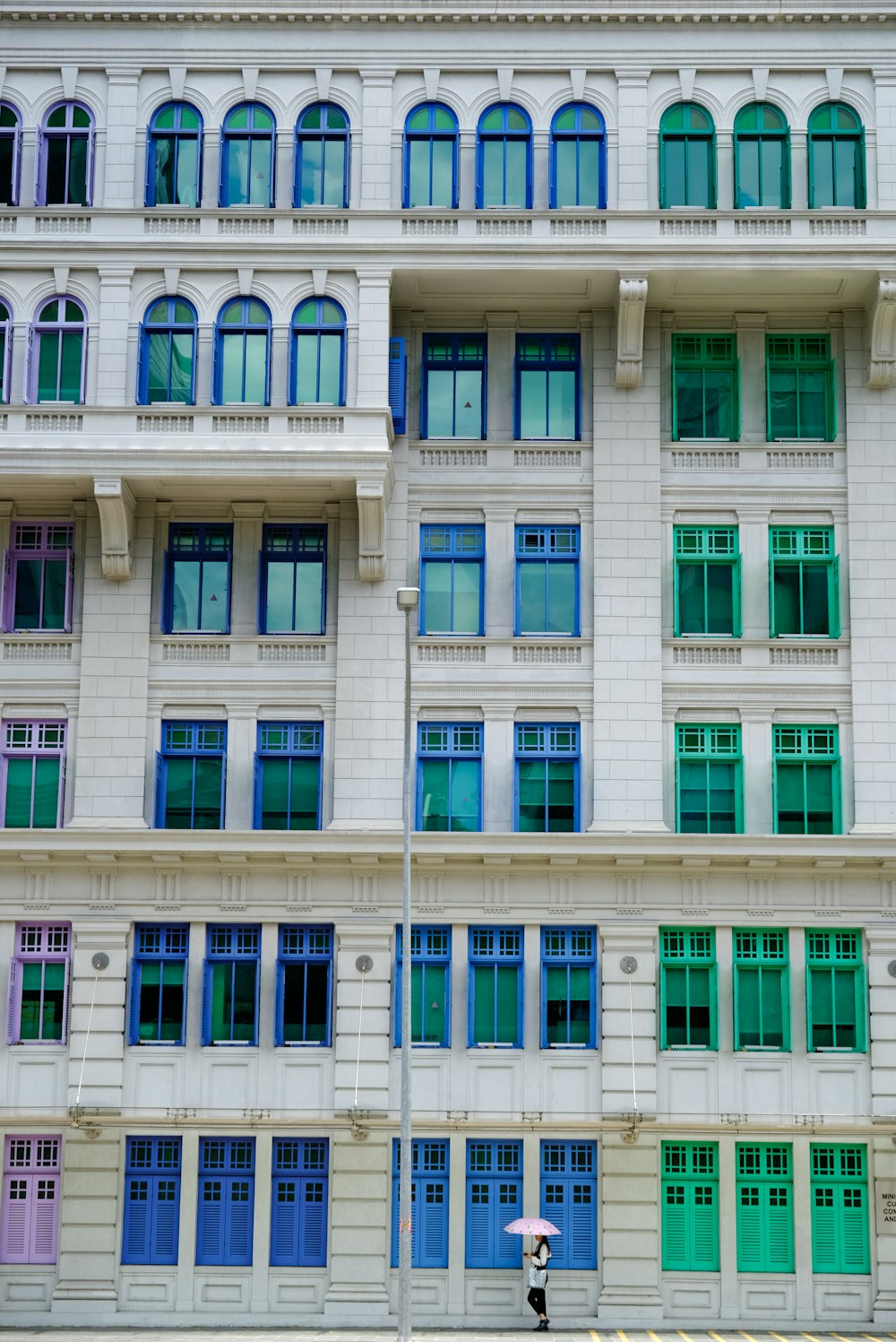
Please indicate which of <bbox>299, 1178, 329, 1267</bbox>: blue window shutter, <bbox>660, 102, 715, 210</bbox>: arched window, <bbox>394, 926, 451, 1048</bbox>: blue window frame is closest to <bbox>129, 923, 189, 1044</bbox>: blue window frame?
<bbox>299, 1178, 329, 1267</bbox>: blue window shutter

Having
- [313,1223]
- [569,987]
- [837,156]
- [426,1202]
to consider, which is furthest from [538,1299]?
[837,156]

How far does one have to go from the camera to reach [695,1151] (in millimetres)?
34562

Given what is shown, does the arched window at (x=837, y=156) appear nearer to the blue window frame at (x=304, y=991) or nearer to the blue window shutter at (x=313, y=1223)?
the blue window frame at (x=304, y=991)

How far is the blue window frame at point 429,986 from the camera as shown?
115 ft

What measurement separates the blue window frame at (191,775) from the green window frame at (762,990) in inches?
424

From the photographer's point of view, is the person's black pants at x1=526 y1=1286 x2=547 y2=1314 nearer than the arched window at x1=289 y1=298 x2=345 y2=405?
Yes

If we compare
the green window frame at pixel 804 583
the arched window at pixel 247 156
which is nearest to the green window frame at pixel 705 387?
the green window frame at pixel 804 583

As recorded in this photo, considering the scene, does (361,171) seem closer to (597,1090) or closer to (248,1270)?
(597,1090)

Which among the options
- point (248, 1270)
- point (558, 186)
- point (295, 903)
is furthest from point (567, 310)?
point (248, 1270)

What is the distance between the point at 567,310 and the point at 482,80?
5121 mm

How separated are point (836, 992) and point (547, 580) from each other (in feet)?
33.2

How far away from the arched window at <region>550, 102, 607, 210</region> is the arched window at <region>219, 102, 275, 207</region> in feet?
19.6

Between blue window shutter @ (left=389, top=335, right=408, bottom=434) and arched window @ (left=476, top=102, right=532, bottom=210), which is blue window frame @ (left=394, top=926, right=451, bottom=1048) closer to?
blue window shutter @ (left=389, top=335, right=408, bottom=434)

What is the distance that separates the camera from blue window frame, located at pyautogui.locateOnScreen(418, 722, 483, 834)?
118 feet
